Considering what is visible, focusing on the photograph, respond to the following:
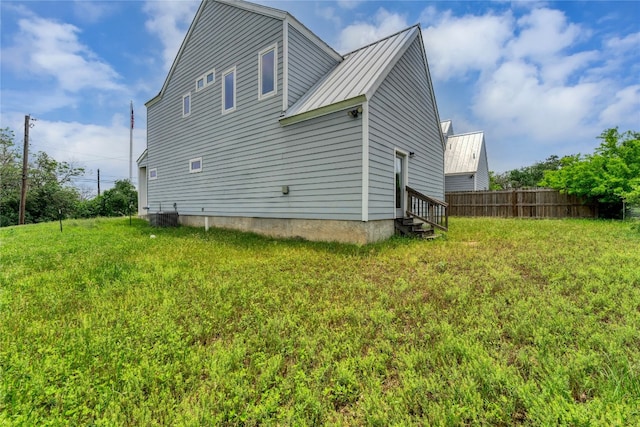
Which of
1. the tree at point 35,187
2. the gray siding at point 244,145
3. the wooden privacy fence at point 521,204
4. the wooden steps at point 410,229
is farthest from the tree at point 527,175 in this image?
the tree at point 35,187

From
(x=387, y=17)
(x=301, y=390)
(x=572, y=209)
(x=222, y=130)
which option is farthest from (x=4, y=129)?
(x=572, y=209)

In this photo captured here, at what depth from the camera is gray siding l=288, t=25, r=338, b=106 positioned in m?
8.08

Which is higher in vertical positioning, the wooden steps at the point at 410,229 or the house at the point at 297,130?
the house at the point at 297,130

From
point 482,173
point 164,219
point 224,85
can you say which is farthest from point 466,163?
point 164,219

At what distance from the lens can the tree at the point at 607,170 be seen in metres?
11.2

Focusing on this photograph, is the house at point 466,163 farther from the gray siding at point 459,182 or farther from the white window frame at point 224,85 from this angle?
the white window frame at point 224,85

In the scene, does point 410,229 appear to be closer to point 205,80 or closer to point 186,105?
point 205,80

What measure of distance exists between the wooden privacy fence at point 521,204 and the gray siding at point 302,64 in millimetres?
12597

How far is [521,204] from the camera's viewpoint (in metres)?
14.7

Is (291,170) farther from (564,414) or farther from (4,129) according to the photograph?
(4,129)

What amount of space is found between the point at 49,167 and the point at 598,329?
35251 millimetres

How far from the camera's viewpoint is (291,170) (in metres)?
7.88

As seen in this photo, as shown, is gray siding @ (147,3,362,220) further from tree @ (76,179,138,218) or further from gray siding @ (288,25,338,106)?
tree @ (76,179,138,218)

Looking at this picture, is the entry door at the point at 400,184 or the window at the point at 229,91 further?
the window at the point at 229,91
